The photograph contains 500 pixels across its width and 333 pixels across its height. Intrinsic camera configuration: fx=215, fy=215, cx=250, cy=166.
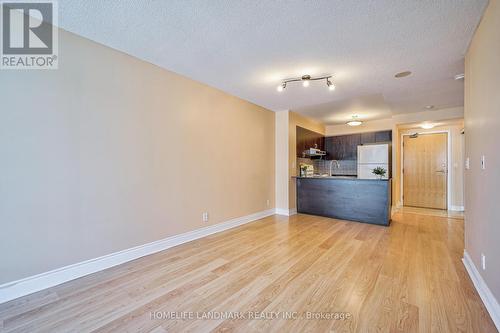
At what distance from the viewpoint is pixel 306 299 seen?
1.87 m

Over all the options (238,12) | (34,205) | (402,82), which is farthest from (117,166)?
(402,82)

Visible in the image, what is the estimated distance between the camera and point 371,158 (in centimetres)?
586

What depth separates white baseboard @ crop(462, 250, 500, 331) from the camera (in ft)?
5.12

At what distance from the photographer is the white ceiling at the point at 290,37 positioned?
1.85 metres

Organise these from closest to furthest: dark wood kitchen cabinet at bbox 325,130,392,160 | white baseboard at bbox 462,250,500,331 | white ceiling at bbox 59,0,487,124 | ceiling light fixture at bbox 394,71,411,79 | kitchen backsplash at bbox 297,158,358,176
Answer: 1. white baseboard at bbox 462,250,500,331
2. white ceiling at bbox 59,0,487,124
3. ceiling light fixture at bbox 394,71,411,79
4. dark wood kitchen cabinet at bbox 325,130,392,160
5. kitchen backsplash at bbox 297,158,358,176

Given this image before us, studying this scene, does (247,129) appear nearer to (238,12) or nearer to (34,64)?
(238,12)

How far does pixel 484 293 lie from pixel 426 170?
5.40 metres

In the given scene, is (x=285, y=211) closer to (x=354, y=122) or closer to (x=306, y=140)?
(x=306, y=140)

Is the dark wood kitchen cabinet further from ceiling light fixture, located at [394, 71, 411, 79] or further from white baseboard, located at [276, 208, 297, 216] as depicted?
ceiling light fixture, located at [394, 71, 411, 79]

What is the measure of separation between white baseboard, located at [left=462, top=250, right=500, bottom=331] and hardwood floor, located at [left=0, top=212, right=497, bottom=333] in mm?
50

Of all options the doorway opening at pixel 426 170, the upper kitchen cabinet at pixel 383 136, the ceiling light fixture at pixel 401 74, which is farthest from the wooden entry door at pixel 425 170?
the ceiling light fixture at pixel 401 74

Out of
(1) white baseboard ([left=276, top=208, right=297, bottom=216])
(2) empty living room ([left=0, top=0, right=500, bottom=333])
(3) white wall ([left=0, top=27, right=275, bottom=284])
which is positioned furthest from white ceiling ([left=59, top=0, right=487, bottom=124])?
(1) white baseboard ([left=276, top=208, right=297, bottom=216])

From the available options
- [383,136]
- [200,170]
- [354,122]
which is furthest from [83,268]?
[383,136]

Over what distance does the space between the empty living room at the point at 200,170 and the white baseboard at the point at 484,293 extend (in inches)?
1.1
